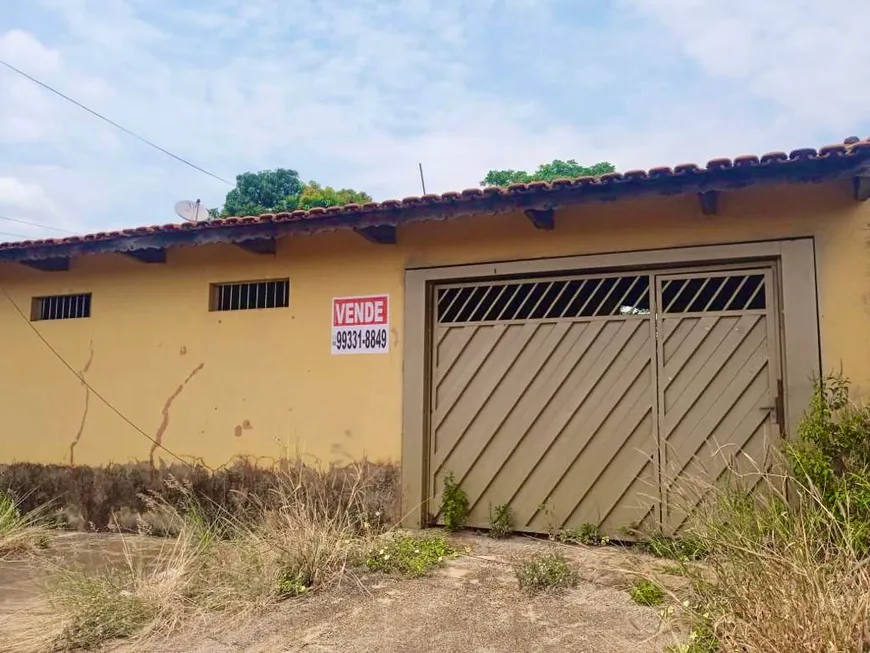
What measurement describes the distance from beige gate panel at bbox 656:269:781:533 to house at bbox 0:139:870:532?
2 cm

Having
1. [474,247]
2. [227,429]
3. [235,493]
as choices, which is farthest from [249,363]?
[474,247]

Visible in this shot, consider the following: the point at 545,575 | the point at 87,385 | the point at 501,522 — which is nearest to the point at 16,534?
the point at 87,385

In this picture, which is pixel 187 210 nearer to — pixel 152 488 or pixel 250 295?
pixel 250 295

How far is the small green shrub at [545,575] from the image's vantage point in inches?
171

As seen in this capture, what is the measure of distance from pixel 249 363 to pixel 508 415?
8.63 feet

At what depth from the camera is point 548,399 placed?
5.80 metres

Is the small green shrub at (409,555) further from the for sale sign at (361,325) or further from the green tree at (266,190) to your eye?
the green tree at (266,190)

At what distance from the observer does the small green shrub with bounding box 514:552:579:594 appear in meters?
4.36

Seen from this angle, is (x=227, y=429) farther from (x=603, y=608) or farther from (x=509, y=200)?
(x=603, y=608)

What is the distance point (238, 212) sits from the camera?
2075cm

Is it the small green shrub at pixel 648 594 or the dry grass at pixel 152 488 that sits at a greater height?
the dry grass at pixel 152 488

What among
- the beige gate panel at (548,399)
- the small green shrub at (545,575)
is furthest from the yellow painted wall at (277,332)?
the small green shrub at (545,575)

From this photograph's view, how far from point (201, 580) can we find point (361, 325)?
2.68 metres

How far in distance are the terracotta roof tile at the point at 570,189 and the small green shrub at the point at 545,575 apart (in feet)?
8.53
